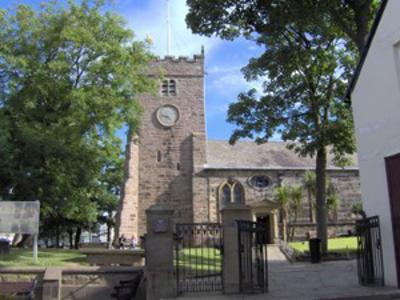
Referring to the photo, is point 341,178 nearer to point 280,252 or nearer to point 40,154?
point 280,252

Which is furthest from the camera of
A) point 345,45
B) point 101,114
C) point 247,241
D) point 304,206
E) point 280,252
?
point 304,206

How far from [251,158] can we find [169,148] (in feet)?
24.2

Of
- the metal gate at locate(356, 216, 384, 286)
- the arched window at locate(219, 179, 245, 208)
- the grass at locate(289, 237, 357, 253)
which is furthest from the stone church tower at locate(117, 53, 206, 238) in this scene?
the metal gate at locate(356, 216, 384, 286)

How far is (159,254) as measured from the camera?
11.0 meters


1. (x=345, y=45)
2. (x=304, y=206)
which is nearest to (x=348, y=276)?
(x=345, y=45)

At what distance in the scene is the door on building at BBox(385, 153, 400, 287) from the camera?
10.6m

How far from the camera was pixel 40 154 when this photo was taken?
2288 centimetres

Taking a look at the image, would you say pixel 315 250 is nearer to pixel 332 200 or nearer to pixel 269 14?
pixel 269 14

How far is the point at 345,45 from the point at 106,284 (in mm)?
16222

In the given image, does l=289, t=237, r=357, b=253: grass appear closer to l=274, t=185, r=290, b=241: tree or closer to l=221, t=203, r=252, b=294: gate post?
l=274, t=185, r=290, b=241: tree

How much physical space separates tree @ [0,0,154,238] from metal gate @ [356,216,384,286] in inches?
603

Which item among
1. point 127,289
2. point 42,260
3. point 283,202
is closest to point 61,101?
point 42,260

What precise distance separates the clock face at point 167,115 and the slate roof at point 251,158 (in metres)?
4.23

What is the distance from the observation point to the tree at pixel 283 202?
37.6 m
